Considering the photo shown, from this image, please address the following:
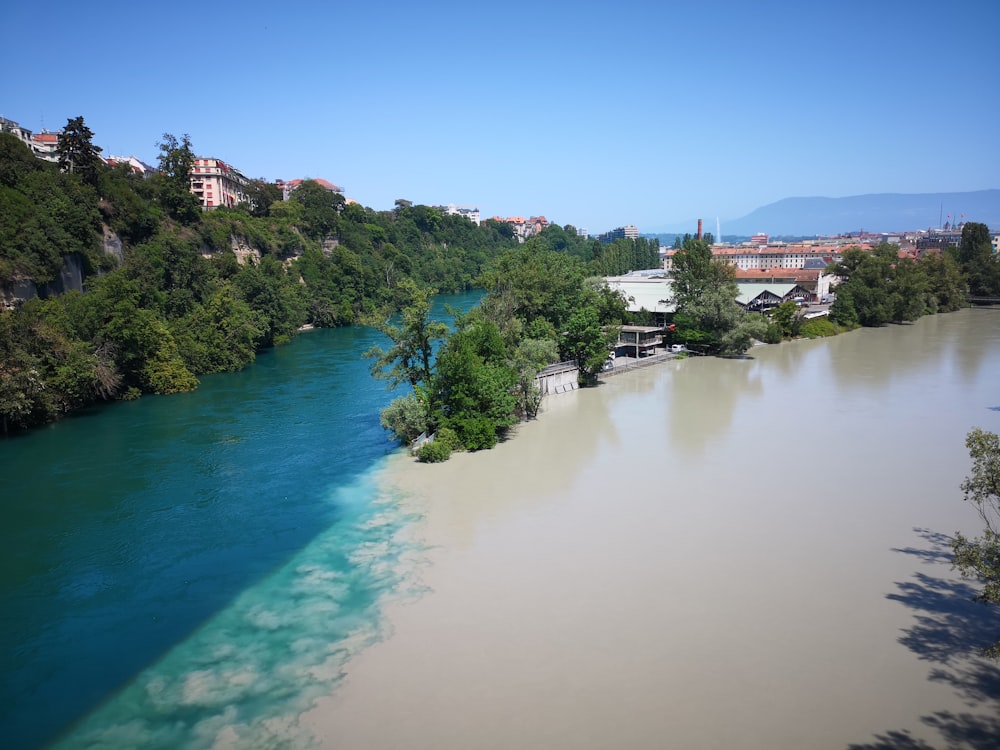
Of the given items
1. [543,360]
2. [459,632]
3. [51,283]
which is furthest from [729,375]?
[51,283]

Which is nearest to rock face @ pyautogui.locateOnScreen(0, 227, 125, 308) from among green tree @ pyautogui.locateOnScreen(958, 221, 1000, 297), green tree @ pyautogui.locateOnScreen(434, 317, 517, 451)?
green tree @ pyautogui.locateOnScreen(434, 317, 517, 451)

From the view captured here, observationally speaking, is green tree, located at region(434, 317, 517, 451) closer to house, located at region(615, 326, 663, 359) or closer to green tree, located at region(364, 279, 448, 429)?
green tree, located at region(364, 279, 448, 429)

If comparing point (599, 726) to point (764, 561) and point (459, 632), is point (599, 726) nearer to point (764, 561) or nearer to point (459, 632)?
point (459, 632)

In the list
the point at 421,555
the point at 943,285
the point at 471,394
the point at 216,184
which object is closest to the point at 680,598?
the point at 421,555

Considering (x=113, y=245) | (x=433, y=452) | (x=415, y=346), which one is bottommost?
(x=433, y=452)

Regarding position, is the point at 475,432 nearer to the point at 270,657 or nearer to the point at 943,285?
the point at 270,657
